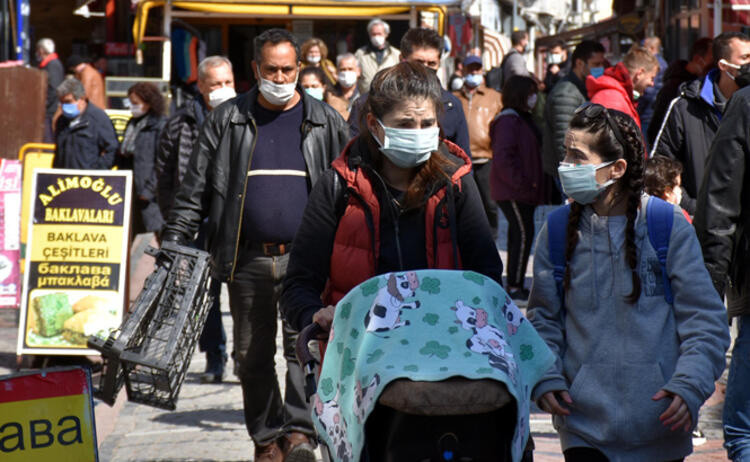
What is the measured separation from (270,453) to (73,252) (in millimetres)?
3338

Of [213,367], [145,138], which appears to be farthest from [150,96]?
[213,367]

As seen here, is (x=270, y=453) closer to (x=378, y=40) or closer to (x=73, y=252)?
(x=73, y=252)

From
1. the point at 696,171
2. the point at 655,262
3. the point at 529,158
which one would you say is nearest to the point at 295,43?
the point at 696,171

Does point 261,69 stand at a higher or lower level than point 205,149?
higher

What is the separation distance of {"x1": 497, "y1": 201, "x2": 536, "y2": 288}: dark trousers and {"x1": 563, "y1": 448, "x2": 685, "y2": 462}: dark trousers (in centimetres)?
778

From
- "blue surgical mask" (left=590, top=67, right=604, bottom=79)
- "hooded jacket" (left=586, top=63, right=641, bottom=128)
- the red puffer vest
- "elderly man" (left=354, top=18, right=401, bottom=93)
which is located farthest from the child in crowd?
"elderly man" (left=354, top=18, right=401, bottom=93)

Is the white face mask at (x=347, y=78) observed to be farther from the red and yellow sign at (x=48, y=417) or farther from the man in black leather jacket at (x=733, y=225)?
the red and yellow sign at (x=48, y=417)

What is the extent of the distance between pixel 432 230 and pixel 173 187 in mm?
4731

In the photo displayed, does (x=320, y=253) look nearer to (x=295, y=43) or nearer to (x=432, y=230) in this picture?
(x=432, y=230)

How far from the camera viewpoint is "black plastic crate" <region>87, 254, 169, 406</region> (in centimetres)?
509

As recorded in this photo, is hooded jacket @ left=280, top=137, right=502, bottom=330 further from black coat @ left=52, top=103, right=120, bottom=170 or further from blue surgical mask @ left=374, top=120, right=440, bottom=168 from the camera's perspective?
black coat @ left=52, top=103, right=120, bottom=170

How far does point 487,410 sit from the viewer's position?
3027 mm

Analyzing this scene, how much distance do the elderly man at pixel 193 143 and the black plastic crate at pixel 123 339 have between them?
2.78 metres

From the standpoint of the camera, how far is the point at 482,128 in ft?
43.5
